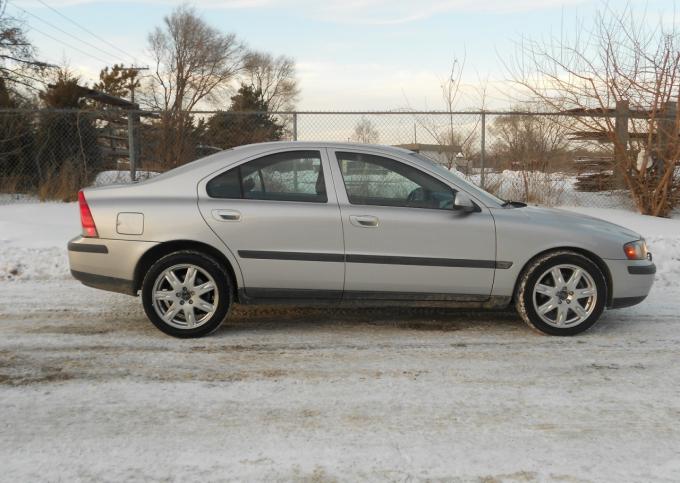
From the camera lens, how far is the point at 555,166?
10.7 meters

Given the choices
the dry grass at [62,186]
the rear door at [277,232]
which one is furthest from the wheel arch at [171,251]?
the dry grass at [62,186]

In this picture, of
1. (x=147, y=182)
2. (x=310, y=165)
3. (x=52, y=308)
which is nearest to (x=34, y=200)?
(x=52, y=308)

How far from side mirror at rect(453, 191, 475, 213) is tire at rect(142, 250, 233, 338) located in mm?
1864

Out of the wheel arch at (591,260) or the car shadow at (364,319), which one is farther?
the car shadow at (364,319)

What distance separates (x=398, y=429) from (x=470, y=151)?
26.8ft

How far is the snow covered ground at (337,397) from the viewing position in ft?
8.63

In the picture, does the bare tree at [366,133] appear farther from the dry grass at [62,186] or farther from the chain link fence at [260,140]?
the dry grass at [62,186]

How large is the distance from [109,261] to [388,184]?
7.38ft

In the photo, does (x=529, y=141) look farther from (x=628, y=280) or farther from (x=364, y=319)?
(x=364, y=319)

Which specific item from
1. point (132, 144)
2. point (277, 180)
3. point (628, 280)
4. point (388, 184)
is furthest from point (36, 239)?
point (628, 280)

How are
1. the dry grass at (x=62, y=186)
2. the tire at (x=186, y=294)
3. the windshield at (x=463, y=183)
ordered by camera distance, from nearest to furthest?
the tire at (x=186, y=294) → the windshield at (x=463, y=183) → the dry grass at (x=62, y=186)

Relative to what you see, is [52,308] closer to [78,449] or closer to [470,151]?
[78,449]

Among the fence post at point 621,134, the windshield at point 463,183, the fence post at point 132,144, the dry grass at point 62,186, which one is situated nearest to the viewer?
the windshield at point 463,183

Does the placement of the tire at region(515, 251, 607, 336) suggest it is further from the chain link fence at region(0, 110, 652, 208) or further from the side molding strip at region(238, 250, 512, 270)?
the chain link fence at region(0, 110, 652, 208)
